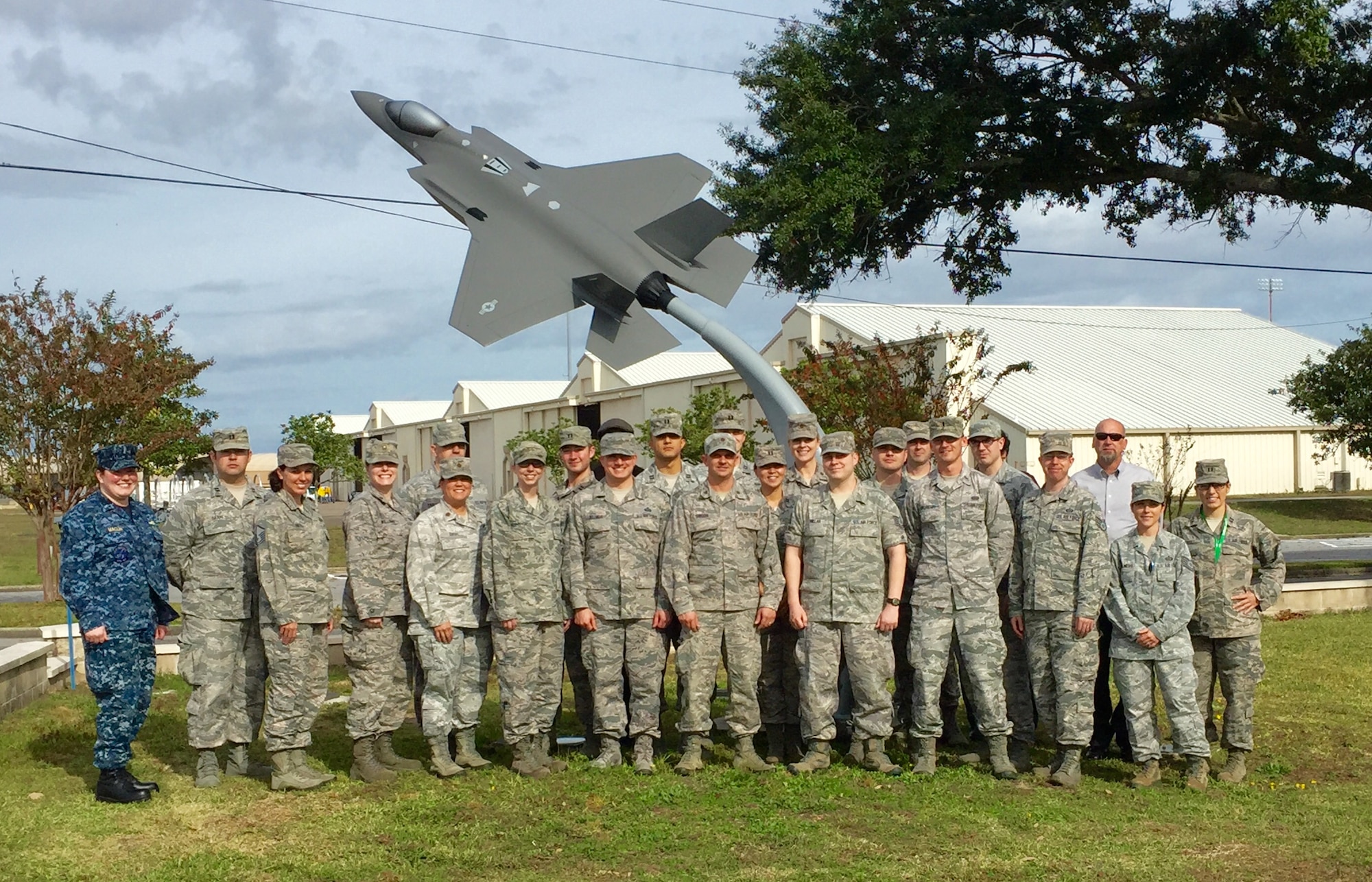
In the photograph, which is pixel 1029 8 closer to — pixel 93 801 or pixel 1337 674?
pixel 1337 674

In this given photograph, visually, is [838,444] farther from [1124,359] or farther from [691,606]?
[1124,359]

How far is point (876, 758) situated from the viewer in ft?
24.1

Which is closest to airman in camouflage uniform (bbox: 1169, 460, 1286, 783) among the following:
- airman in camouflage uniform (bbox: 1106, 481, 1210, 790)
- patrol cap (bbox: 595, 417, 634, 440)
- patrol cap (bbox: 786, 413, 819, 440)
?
airman in camouflage uniform (bbox: 1106, 481, 1210, 790)

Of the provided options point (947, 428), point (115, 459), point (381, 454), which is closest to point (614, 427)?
point (381, 454)

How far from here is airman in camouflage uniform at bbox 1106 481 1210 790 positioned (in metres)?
6.95

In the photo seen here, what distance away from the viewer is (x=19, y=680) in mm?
9422

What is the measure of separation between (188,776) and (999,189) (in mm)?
10789

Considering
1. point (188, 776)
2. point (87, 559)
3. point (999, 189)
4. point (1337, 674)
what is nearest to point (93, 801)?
point (188, 776)

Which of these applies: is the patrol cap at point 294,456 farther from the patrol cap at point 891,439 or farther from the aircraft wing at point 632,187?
the aircraft wing at point 632,187

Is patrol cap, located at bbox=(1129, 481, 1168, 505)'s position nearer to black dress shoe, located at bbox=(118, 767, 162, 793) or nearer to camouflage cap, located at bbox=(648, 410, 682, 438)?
camouflage cap, located at bbox=(648, 410, 682, 438)

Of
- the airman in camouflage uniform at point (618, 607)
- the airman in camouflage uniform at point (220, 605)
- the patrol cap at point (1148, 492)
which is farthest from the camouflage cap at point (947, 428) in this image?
the airman in camouflage uniform at point (220, 605)

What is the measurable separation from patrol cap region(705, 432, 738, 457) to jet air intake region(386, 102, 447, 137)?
18.5 ft

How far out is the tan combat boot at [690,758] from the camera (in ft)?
24.0

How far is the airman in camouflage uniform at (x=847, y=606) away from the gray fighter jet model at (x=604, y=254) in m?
3.21
